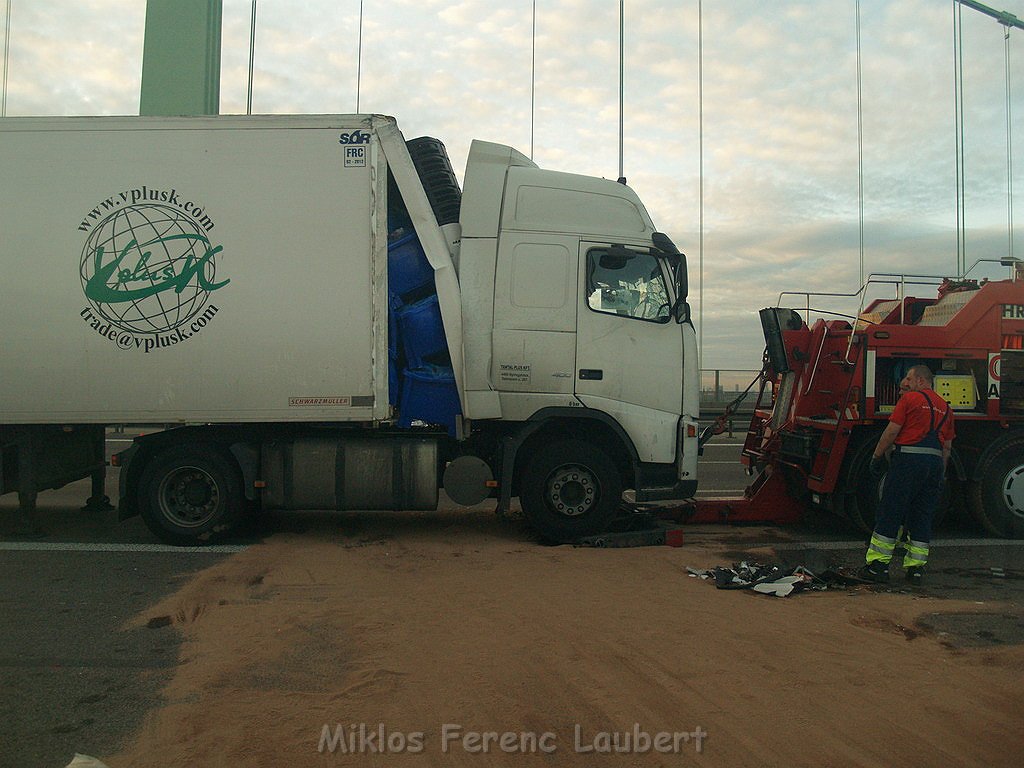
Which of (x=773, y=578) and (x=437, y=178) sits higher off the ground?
(x=437, y=178)

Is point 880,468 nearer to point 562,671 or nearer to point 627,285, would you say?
point 627,285

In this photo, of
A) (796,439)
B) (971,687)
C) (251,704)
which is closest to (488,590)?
(251,704)

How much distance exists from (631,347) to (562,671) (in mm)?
3984

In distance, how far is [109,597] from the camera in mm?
5773

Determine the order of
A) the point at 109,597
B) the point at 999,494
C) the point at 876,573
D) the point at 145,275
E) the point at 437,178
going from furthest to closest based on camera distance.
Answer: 1. the point at 999,494
2. the point at 437,178
3. the point at 145,275
4. the point at 876,573
5. the point at 109,597

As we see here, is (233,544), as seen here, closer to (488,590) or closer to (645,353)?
(488,590)

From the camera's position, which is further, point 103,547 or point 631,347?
point 631,347

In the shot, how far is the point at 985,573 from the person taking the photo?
6762mm

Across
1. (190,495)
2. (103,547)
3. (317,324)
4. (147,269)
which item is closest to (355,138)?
(317,324)

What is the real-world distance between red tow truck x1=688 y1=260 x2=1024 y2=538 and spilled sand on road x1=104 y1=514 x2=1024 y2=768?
7.55ft

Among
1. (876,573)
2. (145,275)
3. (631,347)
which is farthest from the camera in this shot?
(631,347)

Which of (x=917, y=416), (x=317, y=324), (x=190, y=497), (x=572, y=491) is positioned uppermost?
(x=317, y=324)

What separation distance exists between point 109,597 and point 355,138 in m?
4.38

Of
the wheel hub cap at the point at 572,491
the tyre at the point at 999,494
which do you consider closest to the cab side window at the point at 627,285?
the wheel hub cap at the point at 572,491
